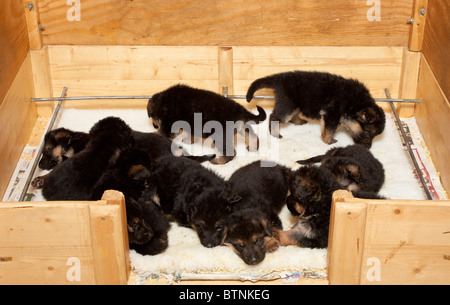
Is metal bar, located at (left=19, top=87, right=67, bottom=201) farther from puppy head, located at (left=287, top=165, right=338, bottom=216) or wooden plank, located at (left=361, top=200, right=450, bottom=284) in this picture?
wooden plank, located at (left=361, top=200, right=450, bottom=284)

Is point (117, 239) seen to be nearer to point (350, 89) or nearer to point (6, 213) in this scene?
point (6, 213)

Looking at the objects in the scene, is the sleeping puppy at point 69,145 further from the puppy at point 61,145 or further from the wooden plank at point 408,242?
the wooden plank at point 408,242

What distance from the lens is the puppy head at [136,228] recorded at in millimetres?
3441

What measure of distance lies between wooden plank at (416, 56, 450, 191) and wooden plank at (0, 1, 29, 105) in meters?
2.87

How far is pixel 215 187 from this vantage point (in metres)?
3.72

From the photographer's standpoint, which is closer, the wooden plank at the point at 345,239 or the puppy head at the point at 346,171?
the wooden plank at the point at 345,239

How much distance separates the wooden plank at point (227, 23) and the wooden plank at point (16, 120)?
0.41 meters

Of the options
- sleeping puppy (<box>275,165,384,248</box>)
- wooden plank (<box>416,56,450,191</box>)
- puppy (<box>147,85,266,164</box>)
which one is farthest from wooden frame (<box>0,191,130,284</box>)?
wooden plank (<box>416,56,450,191</box>)

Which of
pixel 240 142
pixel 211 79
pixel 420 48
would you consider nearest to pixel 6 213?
pixel 240 142

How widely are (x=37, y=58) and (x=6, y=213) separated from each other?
7.07 feet

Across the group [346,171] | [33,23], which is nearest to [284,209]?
[346,171]

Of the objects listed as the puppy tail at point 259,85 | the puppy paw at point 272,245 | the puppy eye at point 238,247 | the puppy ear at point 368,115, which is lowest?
the puppy paw at point 272,245

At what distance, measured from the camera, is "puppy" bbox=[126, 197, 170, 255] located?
345cm

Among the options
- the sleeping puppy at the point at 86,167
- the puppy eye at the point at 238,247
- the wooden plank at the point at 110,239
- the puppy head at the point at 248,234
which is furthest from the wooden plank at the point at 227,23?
the wooden plank at the point at 110,239
